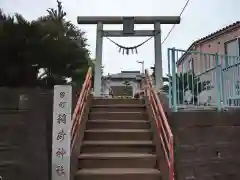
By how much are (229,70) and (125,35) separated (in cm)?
512

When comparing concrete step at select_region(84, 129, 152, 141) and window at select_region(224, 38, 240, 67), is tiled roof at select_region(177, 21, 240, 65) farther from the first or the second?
concrete step at select_region(84, 129, 152, 141)

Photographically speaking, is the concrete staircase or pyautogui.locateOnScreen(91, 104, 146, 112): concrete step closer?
the concrete staircase

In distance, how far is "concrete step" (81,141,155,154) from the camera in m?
5.79

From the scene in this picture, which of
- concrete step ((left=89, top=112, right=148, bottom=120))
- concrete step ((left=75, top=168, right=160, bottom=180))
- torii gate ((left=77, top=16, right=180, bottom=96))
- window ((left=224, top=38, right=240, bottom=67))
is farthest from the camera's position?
window ((left=224, top=38, right=240, bottom=67))

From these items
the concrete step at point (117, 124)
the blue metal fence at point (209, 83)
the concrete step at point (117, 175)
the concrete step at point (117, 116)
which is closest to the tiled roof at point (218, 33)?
the blue metal fence at point (209, 83)

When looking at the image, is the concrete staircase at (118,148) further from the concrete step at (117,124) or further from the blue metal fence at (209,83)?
the blue metal fence at (209,83)

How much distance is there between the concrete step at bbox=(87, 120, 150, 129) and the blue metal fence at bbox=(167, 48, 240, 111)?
3.23ft

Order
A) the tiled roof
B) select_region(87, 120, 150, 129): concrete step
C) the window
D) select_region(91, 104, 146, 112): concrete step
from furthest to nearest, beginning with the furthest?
the tiled roof → the window → select_region(91, 104, 146, 112): concrete step → select_region(87, 120, 150, 129): concrete step

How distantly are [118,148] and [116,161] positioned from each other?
0.45 metres

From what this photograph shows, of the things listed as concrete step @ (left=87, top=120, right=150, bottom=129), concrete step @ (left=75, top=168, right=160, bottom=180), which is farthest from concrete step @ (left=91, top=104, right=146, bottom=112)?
concrete step @ (left=75, top=168, right=160, bottom=180)

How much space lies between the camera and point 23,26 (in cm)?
952

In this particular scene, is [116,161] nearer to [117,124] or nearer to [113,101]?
[117,124]

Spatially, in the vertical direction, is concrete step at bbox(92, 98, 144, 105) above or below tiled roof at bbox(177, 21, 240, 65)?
below

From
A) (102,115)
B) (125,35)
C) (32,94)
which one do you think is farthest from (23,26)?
(32,94)
